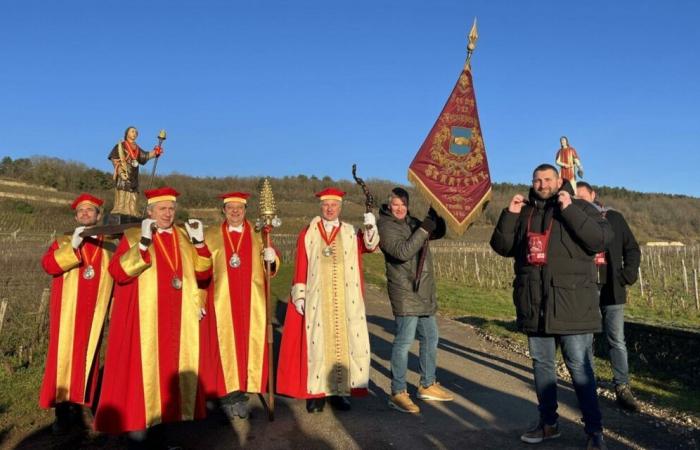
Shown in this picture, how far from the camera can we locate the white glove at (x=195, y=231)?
16.9 ft

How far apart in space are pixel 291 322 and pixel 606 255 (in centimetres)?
330

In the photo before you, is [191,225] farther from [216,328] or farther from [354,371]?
[354,371]

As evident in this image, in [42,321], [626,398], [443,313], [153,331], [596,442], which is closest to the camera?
[596,442]

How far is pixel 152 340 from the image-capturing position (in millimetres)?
4539

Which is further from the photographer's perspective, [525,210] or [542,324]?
[525,210]

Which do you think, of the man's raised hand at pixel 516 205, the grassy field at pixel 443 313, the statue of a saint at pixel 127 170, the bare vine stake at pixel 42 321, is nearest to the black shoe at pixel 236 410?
the grassy field at pixel 443 313

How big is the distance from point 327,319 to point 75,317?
7.71 feet

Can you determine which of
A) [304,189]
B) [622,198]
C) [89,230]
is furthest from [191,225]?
[622,198]

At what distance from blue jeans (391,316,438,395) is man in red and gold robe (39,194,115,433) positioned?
2817mm

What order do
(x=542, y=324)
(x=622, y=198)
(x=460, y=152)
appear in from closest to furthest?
(x=542, y=324) < (x=460, y=152) < (x=622, y=198)

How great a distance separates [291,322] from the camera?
5.86 meters

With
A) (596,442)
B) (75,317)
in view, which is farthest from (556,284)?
(75,317)

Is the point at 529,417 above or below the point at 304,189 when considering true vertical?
below

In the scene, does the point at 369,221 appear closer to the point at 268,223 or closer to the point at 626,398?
the point at 268,223
